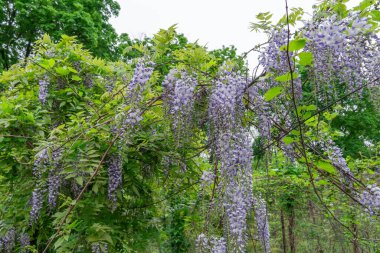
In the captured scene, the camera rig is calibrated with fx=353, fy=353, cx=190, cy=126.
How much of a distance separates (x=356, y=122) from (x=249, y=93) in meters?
15.5

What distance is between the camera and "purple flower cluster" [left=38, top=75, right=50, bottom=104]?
3707mm

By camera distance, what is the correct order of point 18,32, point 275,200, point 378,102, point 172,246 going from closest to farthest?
point 378,102 → point 275,200 → point 172,246 → point 18,32

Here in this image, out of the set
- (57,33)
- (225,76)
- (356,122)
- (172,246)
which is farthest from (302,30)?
(356,122)

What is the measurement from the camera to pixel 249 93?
2.95 m

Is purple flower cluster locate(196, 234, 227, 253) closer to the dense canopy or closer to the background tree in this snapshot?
the dense canopy

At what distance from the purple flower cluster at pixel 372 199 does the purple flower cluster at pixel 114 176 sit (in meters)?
2.13

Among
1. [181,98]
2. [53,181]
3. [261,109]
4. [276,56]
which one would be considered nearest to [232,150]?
[261,109]

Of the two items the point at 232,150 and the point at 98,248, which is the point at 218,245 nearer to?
the point at 232,150

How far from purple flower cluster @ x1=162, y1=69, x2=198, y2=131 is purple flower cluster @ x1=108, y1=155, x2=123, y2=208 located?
75 cm

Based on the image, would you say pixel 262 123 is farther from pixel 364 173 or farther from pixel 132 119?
pixel 364 173

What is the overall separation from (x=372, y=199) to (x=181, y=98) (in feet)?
5.82

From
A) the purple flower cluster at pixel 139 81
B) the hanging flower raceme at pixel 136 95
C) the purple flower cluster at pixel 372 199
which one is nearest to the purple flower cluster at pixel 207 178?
the hanging flower raceme at pixel 136 95

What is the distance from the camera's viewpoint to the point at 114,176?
3.35m

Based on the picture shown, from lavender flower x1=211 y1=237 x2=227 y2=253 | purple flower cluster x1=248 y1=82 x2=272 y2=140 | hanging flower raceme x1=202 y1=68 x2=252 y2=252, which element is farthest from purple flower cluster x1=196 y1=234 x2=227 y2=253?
purple flower cluster x1=248 y1=82 x2=272 y2=140
